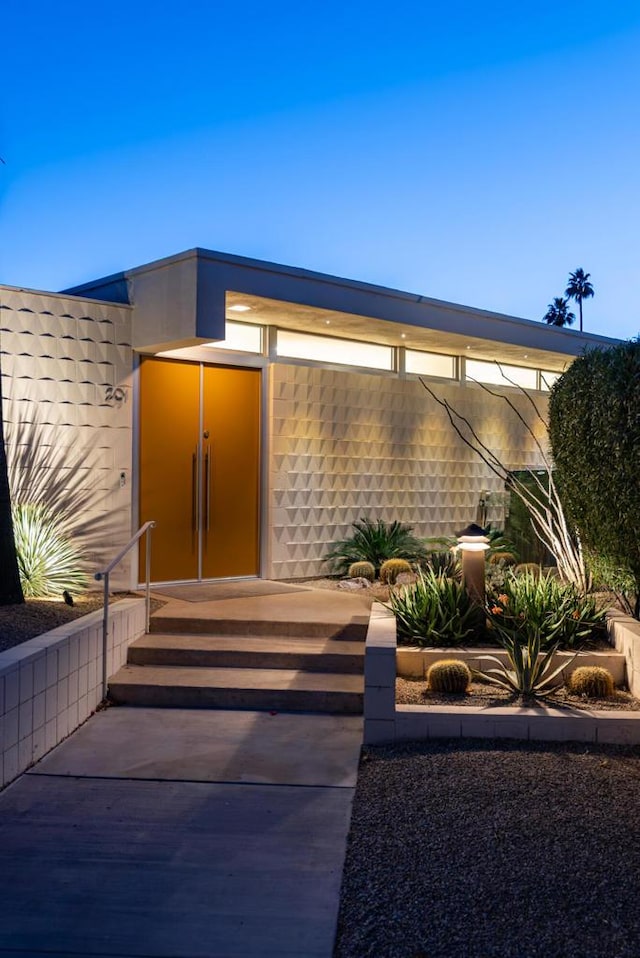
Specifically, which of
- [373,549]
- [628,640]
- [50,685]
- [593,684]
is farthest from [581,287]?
[50,685]

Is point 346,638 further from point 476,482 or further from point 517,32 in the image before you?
point 517,32

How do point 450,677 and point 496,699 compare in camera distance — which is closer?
point 496,699

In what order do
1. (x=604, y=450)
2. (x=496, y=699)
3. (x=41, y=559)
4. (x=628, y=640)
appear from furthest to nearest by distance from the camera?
(x=41, y=559), (x=604, y=450), (x=628, y=640), (x=496, y=699)

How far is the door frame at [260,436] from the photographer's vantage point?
966cm

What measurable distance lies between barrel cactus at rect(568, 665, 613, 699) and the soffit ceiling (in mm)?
5185

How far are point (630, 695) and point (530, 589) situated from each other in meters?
1.26

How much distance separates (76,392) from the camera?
930 centimetres

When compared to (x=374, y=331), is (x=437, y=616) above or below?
below

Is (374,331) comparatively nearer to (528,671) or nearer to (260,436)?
(260,436)

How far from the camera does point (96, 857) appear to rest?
406cm

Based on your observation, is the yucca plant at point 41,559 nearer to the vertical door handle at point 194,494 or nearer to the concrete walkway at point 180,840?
the vertical door handle at point 194,494

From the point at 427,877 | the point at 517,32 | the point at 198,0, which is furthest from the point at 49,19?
the point at 427,877

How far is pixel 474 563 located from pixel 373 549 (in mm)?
3891

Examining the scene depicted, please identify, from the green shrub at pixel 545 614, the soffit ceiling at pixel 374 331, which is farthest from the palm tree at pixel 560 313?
the green shrub at pixel 545 614
